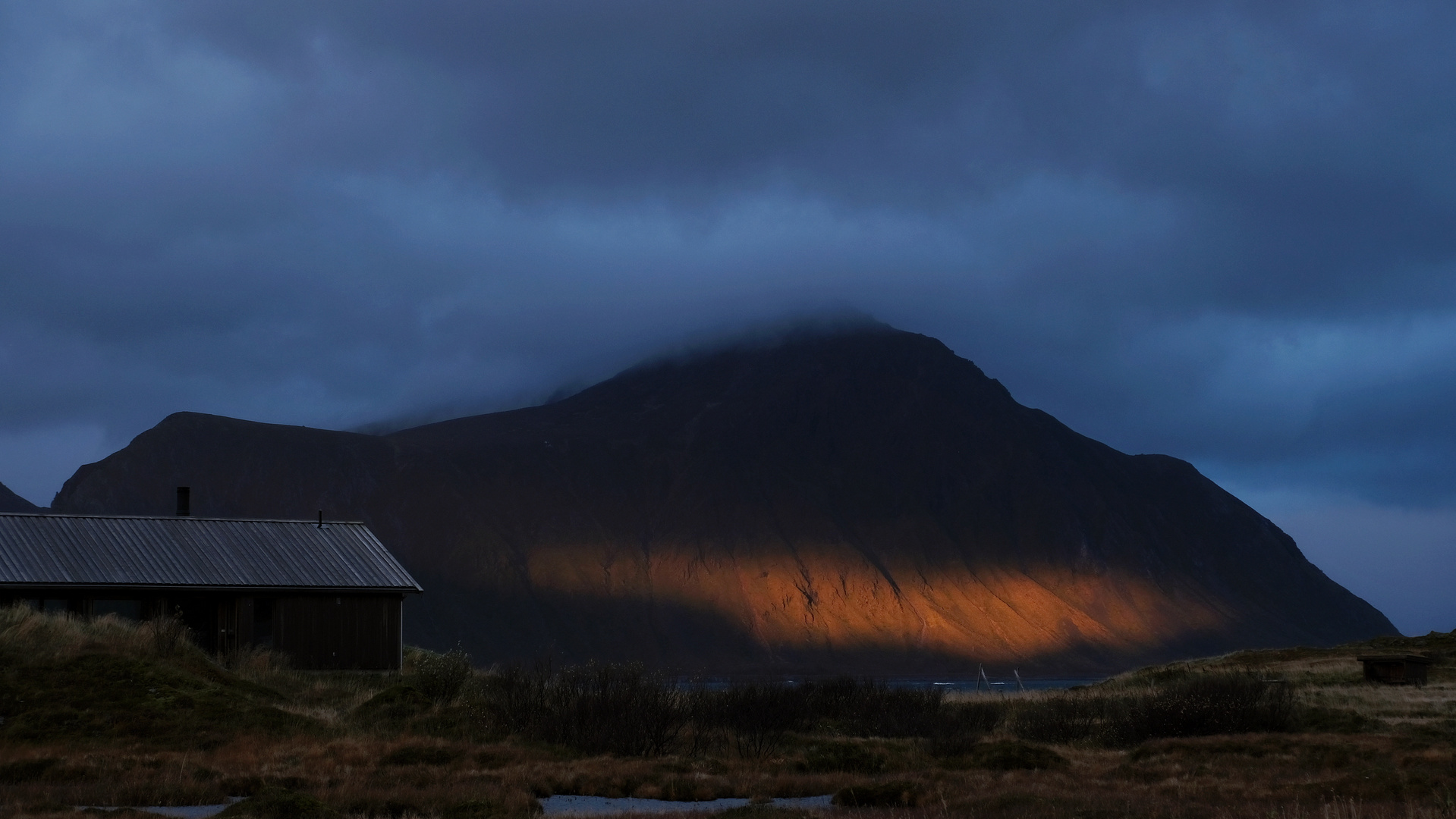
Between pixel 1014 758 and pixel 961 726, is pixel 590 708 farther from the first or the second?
pixel 961 726

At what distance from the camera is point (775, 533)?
634 ft

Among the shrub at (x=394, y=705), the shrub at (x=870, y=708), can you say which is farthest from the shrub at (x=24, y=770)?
the shrub at (x=870, y=708)

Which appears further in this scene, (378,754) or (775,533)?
(775,533)

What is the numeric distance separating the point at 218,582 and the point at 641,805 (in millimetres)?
23340

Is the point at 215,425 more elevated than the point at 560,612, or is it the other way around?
the point at 215,425

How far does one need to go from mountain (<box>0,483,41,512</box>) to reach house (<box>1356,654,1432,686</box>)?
13030 centimetres

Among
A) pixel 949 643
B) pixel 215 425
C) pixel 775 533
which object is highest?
pixel 215 425

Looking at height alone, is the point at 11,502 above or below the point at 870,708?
above

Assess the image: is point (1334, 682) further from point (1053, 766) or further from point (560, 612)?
point (560, 612)

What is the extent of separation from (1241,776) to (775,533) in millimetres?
172337

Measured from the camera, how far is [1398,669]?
40.5 metres

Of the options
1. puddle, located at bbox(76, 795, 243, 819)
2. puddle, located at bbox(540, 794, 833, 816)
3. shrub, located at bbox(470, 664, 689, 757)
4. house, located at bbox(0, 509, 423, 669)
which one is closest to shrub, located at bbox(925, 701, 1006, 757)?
shrub, located at bbox(470, 664, 689, 757)

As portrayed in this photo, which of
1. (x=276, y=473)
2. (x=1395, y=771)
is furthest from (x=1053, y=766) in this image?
(x=276, y=473)

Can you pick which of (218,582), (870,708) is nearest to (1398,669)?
(870,708)
